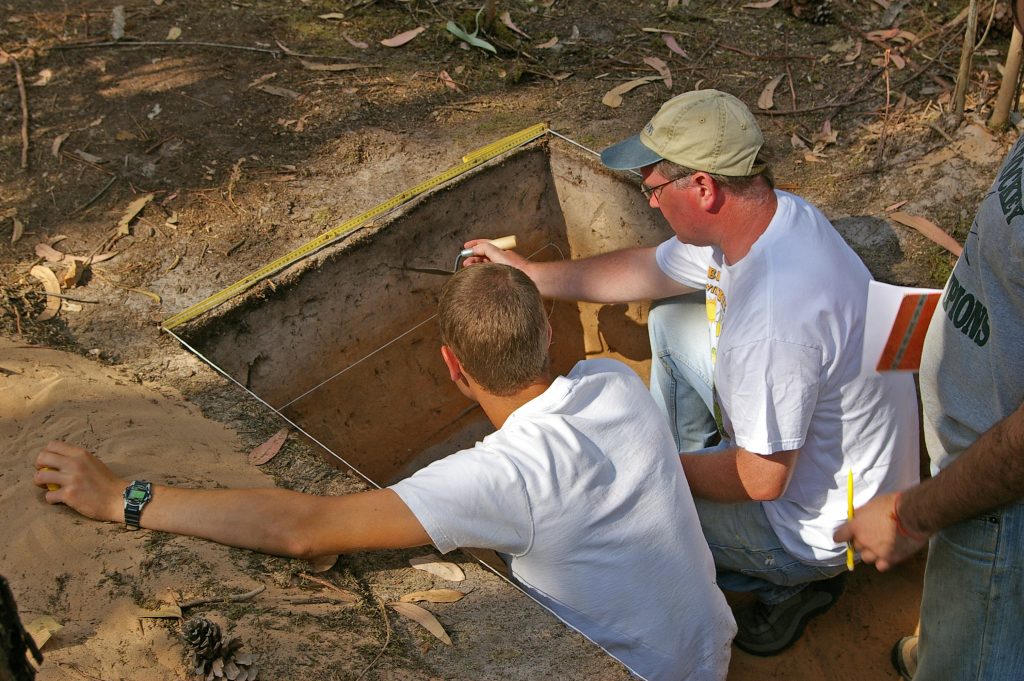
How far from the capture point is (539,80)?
5.42 metres

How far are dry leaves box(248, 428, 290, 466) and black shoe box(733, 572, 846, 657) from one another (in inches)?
85.5

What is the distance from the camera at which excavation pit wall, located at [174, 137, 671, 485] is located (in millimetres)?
4043

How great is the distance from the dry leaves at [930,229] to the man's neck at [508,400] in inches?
107

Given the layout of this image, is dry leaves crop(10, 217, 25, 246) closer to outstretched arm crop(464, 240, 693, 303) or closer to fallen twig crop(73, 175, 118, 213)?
fallen twig crop(73, 175, 118, 213)

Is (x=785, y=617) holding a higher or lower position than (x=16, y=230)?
lower

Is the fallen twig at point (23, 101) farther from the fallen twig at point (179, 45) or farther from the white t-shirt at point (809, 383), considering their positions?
the white t-shirt at point (809, 383)


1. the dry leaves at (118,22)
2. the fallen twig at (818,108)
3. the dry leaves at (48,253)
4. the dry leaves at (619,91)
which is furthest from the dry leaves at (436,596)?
the dry leaves at (118,22)

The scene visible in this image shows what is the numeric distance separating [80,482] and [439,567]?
111 cm

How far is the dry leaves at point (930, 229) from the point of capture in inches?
170

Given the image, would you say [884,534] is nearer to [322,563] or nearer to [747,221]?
[747,221]

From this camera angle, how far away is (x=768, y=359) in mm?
2814

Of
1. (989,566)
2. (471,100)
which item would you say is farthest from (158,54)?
(989,566)

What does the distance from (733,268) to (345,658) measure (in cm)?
178

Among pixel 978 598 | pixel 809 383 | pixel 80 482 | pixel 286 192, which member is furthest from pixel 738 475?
pixel 286 192
